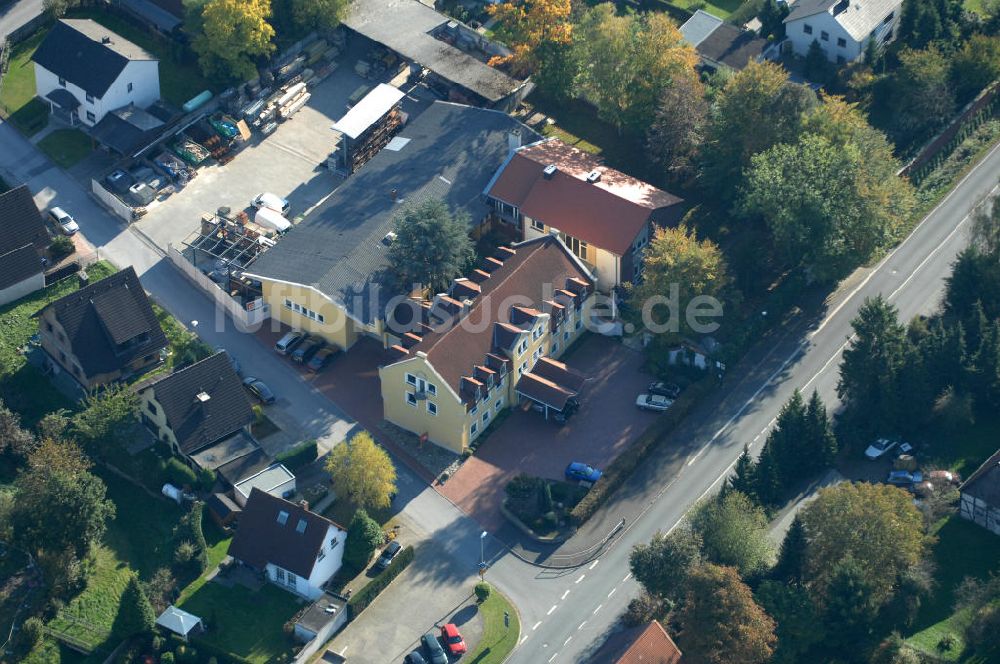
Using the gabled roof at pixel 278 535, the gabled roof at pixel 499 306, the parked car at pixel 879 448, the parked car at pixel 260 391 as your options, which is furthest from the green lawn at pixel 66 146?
the parked car at pixel 879 448

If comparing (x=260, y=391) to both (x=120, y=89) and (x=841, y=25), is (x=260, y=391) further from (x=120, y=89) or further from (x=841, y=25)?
(x=841, y=25)

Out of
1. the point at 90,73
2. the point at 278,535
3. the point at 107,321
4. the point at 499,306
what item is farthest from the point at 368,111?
the point at 278,535

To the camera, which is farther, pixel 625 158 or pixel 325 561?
pixel 625 158

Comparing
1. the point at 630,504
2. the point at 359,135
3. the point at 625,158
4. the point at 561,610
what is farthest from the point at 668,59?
the point at 561,610

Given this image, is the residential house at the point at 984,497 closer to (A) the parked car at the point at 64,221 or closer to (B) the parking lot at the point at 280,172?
(B) the parking lot at the point at 280,172

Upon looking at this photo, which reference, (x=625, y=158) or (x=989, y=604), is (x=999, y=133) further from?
(x=989, y=604)
